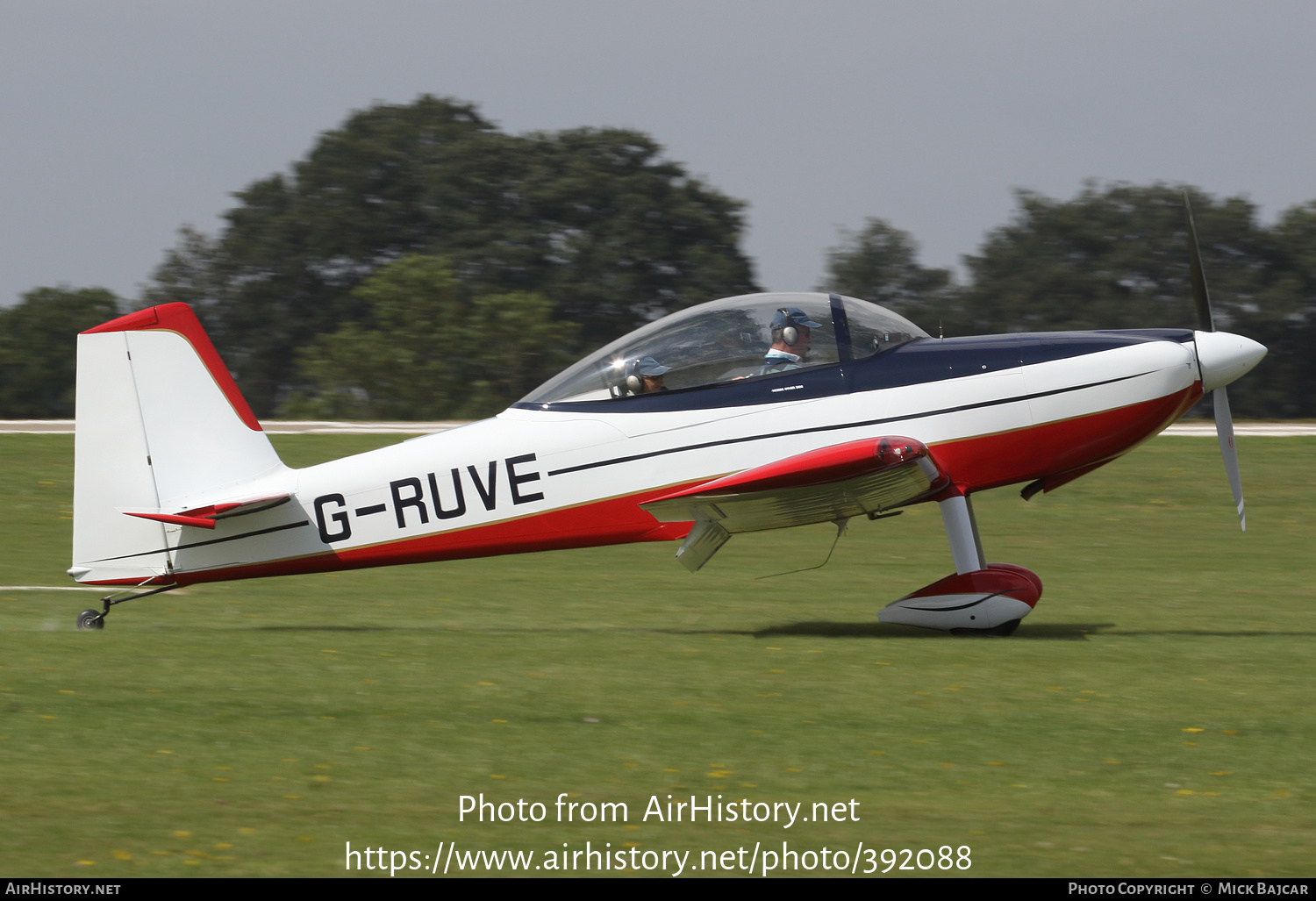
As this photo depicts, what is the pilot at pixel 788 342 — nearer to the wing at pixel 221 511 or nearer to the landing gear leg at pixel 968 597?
the landing gear leg at pixel 968 597

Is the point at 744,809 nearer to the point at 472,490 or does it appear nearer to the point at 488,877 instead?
the point at 488,877

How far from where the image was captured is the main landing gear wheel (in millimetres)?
9594

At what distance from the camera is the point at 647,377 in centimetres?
934

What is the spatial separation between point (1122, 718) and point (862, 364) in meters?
3.24

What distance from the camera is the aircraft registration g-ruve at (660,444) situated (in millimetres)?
9133

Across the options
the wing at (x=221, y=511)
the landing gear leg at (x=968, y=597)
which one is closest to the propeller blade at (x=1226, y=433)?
the landing gear leg at (x=968, y=597)

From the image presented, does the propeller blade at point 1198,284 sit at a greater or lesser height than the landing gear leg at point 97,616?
greater

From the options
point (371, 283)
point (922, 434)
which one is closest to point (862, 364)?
point (922, 434)

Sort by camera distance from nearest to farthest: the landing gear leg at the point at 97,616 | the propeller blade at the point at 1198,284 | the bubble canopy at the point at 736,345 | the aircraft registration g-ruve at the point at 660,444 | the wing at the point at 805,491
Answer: the wing at the point at 805,491, the aircraft registration g-ruve at the point at 660,444, the bubble canopy at the point at 736,345, the landing gear leg at the point at 97,616, the propeller blade at the point at 1198,284

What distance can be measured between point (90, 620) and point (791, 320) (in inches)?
219

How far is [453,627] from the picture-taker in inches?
396

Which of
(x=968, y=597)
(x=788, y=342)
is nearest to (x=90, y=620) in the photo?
(x=788, y=342)

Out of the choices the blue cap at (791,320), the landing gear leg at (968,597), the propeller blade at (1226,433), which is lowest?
the landing gear leg at (968,597)

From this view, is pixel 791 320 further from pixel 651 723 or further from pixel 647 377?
pixel 651 723
